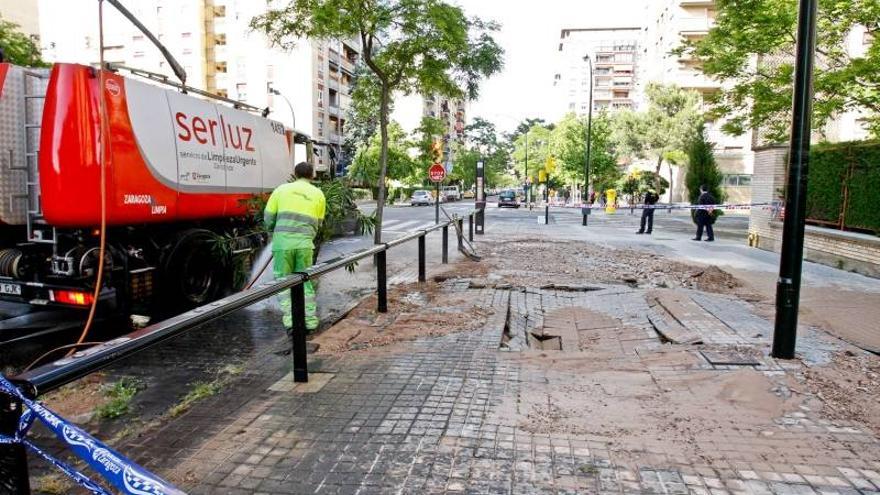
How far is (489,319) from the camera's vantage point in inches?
273

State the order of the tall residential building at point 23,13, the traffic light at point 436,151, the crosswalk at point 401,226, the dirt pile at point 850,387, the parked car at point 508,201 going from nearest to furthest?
1. the dirt pile at point 850,387
2. the traffic light at point 436,151
3. the crosswalk at point 401,226
4. the tall residential building at point 23,13
5. the parked car at point 508,201

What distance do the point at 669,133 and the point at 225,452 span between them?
44465 mm

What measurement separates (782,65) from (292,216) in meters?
14.3

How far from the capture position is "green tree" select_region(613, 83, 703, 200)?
43156 millimetres

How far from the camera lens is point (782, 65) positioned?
15.7 metres

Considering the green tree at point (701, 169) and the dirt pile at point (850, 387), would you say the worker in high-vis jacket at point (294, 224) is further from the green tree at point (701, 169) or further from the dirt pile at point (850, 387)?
the green tree at point (701, 169)

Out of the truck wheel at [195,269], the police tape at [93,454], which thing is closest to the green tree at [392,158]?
the truck wheel at [195,269]

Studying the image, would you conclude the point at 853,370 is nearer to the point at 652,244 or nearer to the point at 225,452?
the point at 225,452

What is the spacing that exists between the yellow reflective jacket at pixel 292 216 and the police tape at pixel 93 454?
4.41 m

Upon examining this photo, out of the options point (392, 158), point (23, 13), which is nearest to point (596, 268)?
point (392, 158)

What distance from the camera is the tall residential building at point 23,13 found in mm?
41906

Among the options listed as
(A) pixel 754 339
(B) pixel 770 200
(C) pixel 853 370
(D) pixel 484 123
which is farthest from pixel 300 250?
(D) pixel 484 123

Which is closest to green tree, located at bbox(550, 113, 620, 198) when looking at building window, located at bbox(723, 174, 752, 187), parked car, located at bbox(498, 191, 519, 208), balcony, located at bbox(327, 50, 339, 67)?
parked car, located at bbox(498, 191, 519, 208)

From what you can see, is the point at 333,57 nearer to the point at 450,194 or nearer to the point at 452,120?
the point at 450,194
